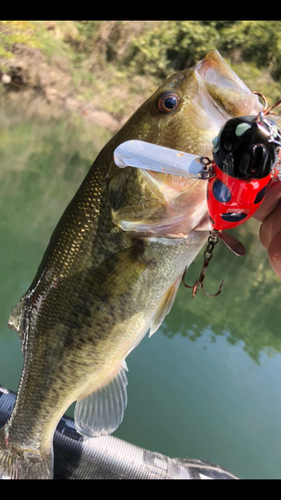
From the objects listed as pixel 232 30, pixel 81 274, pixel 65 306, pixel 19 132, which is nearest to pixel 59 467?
pixel 65 306

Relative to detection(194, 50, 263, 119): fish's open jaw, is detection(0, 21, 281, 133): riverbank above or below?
below

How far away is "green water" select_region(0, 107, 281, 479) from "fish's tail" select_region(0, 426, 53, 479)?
1.72 metres

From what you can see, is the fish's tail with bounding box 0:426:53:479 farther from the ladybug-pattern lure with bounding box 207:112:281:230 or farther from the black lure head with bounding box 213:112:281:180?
the black lure head with bounding box 213:112:281:180

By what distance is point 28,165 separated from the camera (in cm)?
948

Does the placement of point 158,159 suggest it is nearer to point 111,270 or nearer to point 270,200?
point 111,270

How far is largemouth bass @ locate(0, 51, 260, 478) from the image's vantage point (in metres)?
1.23

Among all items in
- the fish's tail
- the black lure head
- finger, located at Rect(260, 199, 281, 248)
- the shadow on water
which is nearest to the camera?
the black lure head

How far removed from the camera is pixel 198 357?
4.55 m

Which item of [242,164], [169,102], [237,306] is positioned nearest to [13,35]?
[237,306]

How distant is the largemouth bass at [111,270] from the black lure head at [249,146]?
11.4 inches

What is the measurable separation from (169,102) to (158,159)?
439mm

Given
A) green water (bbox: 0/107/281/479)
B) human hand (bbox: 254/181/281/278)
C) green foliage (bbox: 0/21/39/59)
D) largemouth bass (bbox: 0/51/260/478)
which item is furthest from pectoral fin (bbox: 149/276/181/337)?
green foliage (bbox: 0/21/39/59)

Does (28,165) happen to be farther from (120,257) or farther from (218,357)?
(120,257)

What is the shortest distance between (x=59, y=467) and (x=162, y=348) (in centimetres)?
242
